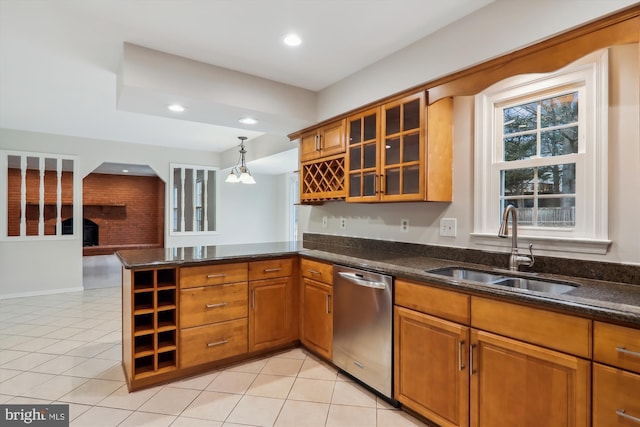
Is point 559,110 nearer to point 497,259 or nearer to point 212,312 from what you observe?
point 497,259

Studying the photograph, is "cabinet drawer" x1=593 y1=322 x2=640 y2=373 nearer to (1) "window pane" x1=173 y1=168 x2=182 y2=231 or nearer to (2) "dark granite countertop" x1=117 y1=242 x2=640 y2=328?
(2) "dark granite countertop" x1=117 y1=242 x2=640 y2=328

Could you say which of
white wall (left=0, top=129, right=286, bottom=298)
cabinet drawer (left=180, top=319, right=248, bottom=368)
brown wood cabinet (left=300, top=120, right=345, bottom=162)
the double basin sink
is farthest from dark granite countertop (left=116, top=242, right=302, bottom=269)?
white wall (left=0, top=129, right=286, bottom=298)

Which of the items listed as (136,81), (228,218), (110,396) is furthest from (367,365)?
(228,218)

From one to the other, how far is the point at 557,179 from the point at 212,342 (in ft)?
8.35

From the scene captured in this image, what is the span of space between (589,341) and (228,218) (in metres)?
6.47

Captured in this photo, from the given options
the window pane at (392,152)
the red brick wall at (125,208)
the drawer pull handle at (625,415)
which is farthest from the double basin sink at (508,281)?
the red brick wall at (125,208)

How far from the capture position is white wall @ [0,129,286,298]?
16.1 ft

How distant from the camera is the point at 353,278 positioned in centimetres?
229

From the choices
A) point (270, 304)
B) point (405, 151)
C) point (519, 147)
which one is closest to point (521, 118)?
point (519, 147)

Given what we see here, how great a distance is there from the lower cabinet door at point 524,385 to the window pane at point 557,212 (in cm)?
86

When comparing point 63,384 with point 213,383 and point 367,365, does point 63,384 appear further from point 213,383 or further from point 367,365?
point 367,365

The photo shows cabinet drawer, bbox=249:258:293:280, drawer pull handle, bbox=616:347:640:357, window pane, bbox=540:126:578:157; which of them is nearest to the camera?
drawer pull handle, bbox=616:347:640:357

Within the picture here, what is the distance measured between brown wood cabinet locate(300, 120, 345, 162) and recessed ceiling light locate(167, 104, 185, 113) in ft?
3.93

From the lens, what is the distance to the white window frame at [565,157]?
1.71m
